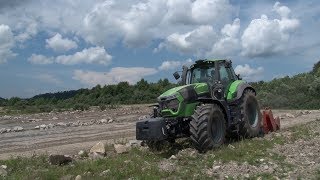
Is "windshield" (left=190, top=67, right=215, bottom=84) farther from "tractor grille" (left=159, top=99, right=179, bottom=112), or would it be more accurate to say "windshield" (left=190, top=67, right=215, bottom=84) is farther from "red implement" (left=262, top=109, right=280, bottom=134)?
"red implement" (left=262, top=109, right=280, bottom=134)

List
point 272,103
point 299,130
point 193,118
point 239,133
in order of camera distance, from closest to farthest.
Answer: point 193,118 < point 239,133 < point 299,130 < point 272,103

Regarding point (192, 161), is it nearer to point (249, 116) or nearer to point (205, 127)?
point (205, 127)

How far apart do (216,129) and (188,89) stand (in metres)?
1.31

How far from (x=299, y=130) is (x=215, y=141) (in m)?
4.55

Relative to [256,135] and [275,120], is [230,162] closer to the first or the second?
[256,135]

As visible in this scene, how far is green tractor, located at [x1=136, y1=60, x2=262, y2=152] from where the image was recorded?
486 inches

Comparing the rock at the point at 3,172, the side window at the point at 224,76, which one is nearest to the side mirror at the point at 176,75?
the side window at the point at 224,76

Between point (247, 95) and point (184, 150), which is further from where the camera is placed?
point (247, 95)

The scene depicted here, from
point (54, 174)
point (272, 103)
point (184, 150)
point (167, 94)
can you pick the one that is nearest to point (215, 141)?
point (184, 150)

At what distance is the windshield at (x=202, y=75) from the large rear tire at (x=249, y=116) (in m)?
1.27

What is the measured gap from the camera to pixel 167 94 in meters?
13.1

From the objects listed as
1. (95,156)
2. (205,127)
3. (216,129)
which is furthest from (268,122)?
(95,156)

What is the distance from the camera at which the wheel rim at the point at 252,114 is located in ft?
51.2

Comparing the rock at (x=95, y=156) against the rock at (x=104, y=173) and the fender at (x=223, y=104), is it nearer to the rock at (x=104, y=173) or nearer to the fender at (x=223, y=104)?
the rock at (x=104, y=173)
